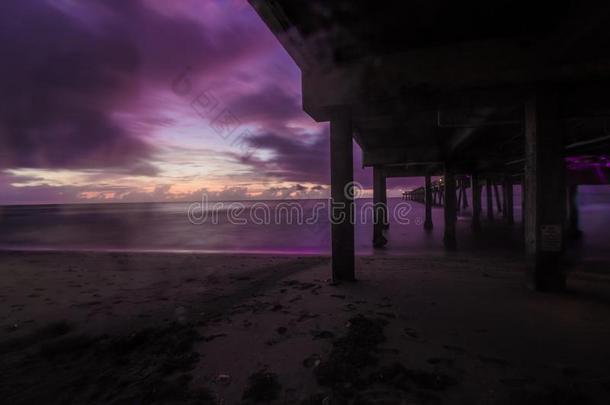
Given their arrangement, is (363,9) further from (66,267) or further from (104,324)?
(66,267)

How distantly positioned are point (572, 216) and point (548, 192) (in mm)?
18571

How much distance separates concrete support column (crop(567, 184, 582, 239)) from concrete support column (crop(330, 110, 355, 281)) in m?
18.9

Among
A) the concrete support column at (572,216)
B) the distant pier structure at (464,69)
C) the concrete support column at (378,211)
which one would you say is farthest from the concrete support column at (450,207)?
the distant pier structure at (464,69)

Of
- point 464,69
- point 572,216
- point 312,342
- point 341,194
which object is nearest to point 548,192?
point 464,69

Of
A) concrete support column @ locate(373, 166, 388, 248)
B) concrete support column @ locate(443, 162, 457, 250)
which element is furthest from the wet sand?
concrete support column @ locate(373, 166, 388, 248)

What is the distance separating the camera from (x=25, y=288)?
780 cm

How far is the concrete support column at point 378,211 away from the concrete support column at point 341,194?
11.3 meters

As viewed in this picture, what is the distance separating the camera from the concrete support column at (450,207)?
15.9 metres

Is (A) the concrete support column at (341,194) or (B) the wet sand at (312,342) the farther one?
(A) the concrete support column at (341,194)

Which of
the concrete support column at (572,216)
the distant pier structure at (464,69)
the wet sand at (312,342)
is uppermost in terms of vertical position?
the distant pier structure at (464,69)

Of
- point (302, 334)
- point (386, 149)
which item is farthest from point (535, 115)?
point (386, 149)

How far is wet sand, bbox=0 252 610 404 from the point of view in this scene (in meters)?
3.09

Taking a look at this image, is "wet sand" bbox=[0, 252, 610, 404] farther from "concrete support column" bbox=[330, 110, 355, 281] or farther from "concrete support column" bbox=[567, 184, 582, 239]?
"concrete support column" bbox=[567, 184, 582, 239]

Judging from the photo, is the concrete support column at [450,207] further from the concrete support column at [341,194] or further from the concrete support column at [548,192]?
the concrete support column at [341,194]
